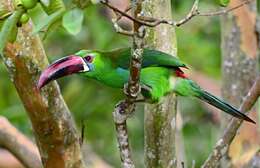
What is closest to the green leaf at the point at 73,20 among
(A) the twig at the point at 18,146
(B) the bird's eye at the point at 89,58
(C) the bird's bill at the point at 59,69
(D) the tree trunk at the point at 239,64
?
(C) the bird's bill at the point at 59,69

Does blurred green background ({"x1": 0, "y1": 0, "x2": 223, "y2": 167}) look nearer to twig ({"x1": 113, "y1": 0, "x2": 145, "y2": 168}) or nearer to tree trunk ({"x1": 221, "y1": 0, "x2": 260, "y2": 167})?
tree trunk ({"x1": 221, "y1": 0, "x2": 260, "y2": 167})

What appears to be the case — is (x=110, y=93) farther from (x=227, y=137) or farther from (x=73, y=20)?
(x=73, y=20)

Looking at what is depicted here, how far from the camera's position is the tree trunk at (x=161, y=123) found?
1727mm

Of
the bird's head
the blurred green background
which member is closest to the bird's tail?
the bird's head

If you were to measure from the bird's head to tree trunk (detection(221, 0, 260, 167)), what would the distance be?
691 millimetres

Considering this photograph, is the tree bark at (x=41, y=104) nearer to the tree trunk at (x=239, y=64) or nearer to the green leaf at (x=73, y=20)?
the green leaf at (x=73, y=20)

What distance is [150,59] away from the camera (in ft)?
5.59

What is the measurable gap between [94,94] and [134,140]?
0.87 ft

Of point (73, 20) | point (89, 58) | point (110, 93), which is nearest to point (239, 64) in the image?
point (89, 58)

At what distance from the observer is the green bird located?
65.9 inches

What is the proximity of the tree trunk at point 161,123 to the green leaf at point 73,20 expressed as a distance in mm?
539

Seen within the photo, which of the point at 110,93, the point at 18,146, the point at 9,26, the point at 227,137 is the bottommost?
the point at 110,93

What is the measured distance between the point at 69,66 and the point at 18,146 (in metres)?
0.67

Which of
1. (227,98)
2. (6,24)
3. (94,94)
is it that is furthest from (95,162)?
(6,24)
